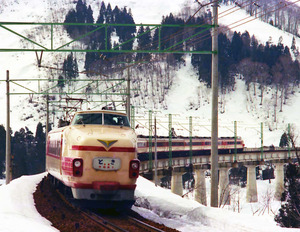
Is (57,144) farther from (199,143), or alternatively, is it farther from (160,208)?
(199,143)

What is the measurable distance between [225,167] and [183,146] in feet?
35.2

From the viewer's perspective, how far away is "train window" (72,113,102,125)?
16797mm

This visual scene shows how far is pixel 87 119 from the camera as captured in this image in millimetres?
16906

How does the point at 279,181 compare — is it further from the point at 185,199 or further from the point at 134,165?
the point at 134,165

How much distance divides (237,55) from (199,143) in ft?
288

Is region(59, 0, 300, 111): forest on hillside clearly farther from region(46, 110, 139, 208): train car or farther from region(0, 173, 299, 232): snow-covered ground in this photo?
region(46, 110, 139, 208): train car

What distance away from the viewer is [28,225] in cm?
1174

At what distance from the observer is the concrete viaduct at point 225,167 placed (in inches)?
2331

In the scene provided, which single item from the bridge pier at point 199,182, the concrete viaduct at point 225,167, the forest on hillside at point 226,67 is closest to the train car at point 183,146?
the concrete viaduct at point 225,167

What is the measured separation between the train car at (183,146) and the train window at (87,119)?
1325 inches

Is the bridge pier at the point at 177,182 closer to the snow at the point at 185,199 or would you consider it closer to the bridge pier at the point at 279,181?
the snow at the point at 185,199

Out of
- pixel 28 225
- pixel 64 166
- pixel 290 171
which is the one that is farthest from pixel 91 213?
pixel 290 171

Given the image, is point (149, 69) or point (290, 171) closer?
point (290, 171)

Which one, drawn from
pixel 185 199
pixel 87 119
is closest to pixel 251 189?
pixel 185 199
